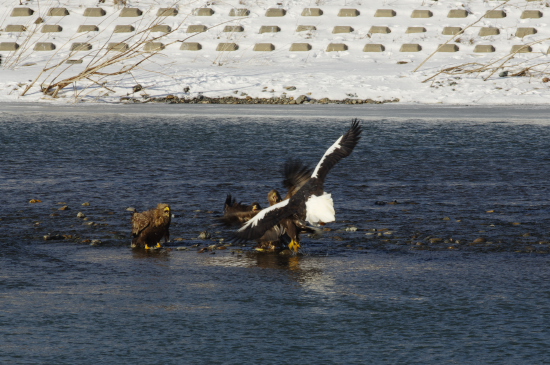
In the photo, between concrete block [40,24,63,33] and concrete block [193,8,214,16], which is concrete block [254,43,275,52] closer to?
A: concrete block [193,8,214,16]

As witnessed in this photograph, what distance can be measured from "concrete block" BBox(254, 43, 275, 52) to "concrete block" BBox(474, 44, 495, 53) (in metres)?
5.41

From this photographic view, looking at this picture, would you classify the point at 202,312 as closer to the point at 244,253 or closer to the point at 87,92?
the point at 244,253

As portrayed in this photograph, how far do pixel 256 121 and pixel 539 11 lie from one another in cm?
1212

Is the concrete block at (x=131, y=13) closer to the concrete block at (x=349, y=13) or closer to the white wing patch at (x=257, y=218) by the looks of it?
the concrete block at (x=349, y=13)

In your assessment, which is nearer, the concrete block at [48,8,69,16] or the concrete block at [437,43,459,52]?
the concrete block at [437,43,459,52]

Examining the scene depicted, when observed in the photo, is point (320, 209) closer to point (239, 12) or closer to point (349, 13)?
point (349, 13)

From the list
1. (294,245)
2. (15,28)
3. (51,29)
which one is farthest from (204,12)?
(294,245)

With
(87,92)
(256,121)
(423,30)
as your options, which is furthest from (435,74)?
(87,92)

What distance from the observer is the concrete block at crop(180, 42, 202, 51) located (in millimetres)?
23266

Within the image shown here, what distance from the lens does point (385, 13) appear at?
24.5 metres

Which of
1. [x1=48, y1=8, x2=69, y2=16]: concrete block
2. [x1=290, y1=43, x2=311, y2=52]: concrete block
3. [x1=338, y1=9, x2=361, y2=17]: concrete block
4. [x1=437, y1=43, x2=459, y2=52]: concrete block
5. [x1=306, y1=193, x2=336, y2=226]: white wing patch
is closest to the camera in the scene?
[x1=306, y1=193, x2=336, y2=226]: white wing patch

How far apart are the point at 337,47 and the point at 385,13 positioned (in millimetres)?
2696

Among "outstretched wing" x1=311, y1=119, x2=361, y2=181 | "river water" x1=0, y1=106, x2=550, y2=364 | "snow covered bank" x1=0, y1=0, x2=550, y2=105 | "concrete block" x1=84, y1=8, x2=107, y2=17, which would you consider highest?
"concrete block" x1=84, y1=8, x2=107, y2=17

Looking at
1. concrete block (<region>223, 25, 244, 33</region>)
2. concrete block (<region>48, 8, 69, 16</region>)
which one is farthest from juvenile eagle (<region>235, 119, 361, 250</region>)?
concrete block (<region>48, 8, 69, 16</region>)
